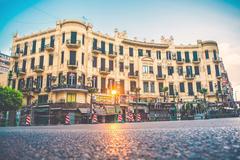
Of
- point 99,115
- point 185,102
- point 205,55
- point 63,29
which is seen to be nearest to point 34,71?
point 63,29

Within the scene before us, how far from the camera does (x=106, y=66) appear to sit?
3775 centimetres

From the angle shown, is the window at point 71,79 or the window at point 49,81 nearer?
the window at point 71,79

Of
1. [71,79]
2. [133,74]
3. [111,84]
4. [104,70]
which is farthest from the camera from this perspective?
[133,74]

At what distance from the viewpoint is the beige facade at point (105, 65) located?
32969 mm

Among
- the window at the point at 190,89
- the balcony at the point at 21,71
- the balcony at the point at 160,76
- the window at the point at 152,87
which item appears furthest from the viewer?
the window at the point at 190,89

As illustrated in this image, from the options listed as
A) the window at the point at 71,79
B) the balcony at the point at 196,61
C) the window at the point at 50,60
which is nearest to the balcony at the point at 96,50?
the window at the point at 71,79

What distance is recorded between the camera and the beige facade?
108ft

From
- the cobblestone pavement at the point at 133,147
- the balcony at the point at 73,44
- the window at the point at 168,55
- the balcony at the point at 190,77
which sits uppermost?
the window at the point at 168,55

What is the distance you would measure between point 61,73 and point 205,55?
98.0 feet

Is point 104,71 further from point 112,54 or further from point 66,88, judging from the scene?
point 66,88

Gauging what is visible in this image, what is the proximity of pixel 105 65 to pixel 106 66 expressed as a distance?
26cm

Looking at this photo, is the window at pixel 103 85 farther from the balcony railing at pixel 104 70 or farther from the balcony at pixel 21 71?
the balcony at pixel 21 71

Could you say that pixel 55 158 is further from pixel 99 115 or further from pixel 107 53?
pixel 107 53

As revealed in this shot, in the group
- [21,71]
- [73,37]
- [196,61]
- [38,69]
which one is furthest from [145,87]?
[21,71]
